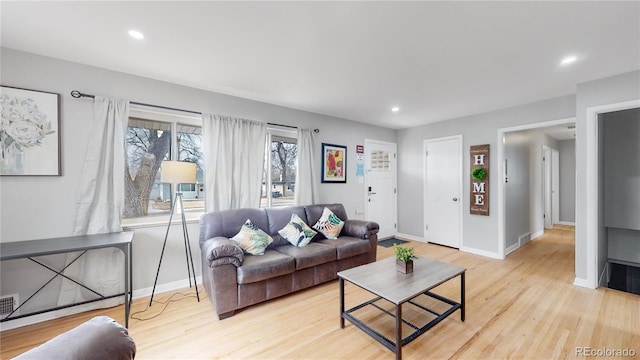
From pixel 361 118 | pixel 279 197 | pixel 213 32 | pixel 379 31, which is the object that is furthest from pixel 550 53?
pixel 279 197

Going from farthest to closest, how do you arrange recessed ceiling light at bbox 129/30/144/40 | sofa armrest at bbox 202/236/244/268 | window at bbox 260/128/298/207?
window at bbox 260/128/298/207 < sofa armrest at bbox 202/236/244/268 < recessed ceiling light at bbox 129/30/144/40

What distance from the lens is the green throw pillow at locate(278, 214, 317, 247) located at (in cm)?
307

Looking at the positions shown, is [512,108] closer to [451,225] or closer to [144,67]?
[451,225]

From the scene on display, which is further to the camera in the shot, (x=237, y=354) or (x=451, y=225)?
(x=451, y=225)

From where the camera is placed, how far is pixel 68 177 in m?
2.39

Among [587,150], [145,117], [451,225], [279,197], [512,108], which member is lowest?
[451,225]

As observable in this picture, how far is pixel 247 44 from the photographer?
82.7 inches

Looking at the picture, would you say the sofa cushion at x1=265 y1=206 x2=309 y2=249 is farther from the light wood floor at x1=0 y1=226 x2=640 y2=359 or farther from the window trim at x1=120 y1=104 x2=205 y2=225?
the window trim at x1=120 y1=104 x2=205 y2=225

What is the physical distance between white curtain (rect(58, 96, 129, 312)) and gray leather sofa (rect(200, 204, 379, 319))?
2.70ft

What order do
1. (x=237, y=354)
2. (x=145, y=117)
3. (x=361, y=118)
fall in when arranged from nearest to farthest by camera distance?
(x=237, y=354) → (x=145, y=117) → (x=361, y=118)

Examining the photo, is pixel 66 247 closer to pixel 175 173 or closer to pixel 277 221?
A: pixel 175 173

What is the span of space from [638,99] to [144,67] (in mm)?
5080

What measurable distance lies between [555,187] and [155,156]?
356 inches

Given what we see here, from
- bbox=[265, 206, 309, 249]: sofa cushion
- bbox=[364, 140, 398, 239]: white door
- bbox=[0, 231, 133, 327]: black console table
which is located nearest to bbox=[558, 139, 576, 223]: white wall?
bbox=[364, 140, 398, 239]: white door
